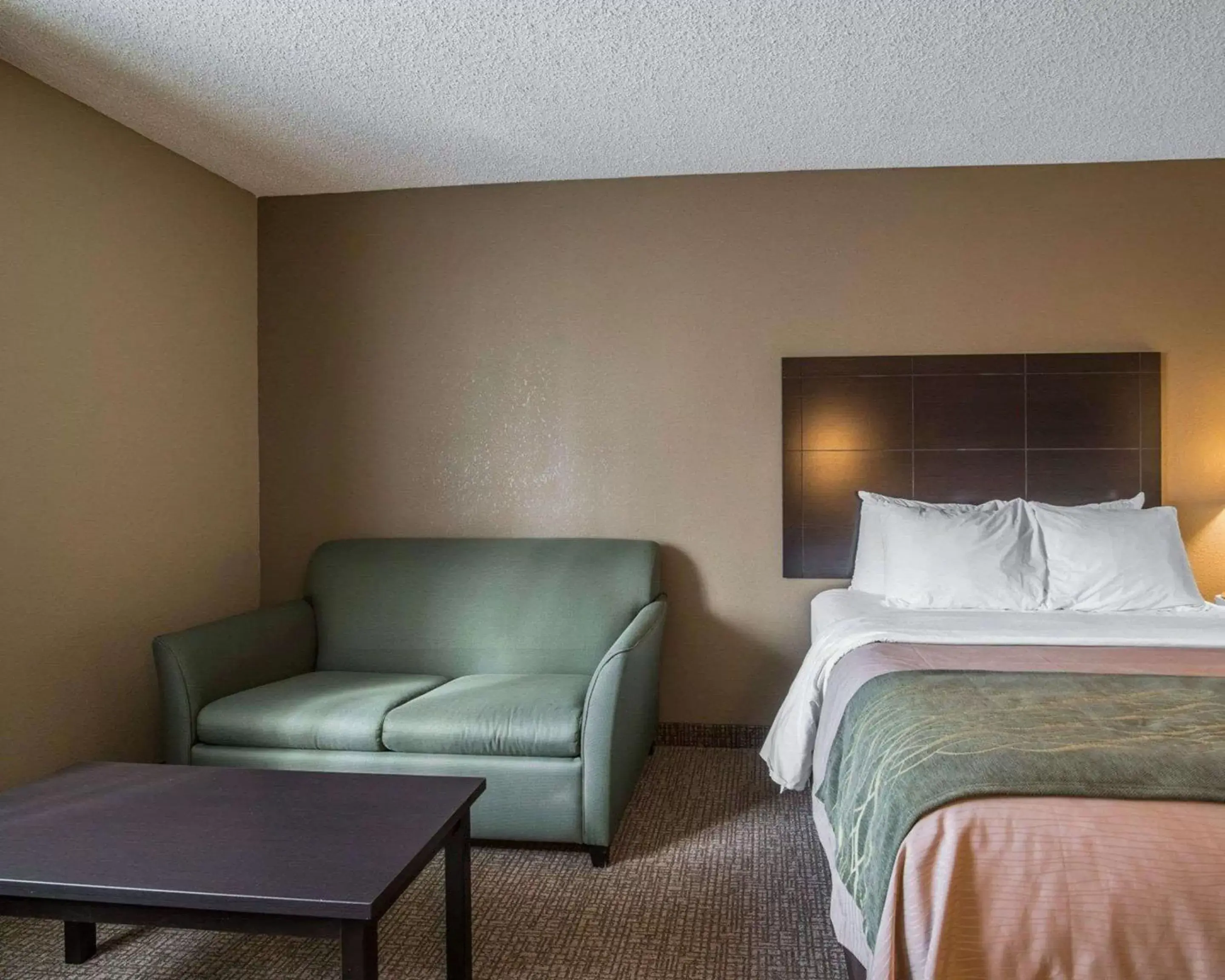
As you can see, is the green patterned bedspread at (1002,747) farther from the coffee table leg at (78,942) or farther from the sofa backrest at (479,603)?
the coffee table leg at (78,942)

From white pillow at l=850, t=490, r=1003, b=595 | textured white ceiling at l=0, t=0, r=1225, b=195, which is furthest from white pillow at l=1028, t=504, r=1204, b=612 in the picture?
textured white ceiling at l=0, t=0, r=1225, b=195

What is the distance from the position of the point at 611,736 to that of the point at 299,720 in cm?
105

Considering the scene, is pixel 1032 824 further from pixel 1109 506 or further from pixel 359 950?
pixel 1109 506

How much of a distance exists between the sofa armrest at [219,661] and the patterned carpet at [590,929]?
0.68 metres

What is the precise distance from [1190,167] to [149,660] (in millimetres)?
4649

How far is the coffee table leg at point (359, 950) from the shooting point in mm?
Result: 1517

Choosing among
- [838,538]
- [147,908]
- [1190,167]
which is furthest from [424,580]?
[1190,167]

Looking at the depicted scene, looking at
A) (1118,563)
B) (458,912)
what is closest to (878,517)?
(1118,563)

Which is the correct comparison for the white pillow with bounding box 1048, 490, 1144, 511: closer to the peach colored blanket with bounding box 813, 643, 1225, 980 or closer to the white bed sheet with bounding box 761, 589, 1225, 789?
the white bed sheet with bounding box 761, 589, 1225, 789

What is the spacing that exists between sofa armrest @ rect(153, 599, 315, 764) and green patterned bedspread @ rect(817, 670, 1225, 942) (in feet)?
6.87

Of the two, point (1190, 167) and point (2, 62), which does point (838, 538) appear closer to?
point (1190, 167)

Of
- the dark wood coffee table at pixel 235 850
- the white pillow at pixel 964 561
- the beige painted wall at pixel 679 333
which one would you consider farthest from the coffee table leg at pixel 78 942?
the white pillow at pixel 964 561

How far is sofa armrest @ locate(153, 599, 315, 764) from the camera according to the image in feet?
9.28

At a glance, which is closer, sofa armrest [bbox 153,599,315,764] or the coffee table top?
the coffee table top
